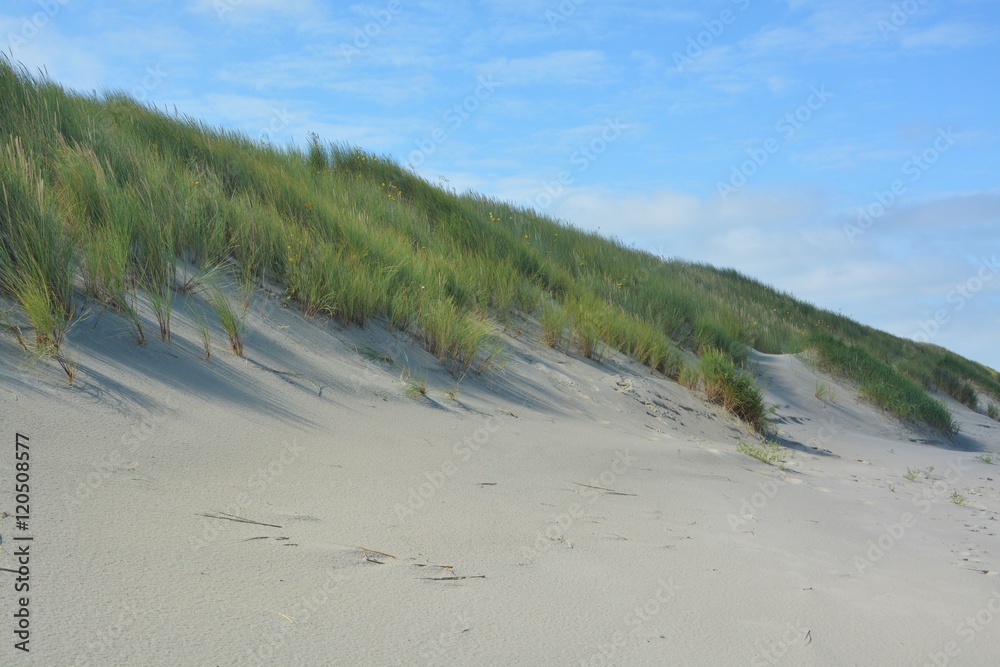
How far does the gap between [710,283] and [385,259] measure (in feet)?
39.6

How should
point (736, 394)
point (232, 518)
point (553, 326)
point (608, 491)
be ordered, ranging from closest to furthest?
point (232, 518) < point (608, 491) < point (736, 394) < point (553, 326)

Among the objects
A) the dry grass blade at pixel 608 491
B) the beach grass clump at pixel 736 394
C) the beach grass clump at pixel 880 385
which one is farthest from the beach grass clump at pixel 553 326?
the beach grass clump at pixel 880 385

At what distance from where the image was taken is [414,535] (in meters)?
2.50

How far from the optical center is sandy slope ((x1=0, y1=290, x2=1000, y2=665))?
6.01ft

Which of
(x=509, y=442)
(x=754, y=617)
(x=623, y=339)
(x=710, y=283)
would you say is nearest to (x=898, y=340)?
(x=710, y=283)

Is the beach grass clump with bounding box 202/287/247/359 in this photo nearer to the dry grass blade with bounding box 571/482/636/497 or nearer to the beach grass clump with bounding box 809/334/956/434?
the dry grass blade with bounding box 571/482/636/497

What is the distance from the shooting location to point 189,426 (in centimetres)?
318

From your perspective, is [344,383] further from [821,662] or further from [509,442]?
[821,662]

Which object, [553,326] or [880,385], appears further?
[880,385]

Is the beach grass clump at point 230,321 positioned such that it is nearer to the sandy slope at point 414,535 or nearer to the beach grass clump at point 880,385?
the sandy slope at point 414,535

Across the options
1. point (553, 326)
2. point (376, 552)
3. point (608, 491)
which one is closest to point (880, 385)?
point (553, 326)

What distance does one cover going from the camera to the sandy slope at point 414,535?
1.83 meters

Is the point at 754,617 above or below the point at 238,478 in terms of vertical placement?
above

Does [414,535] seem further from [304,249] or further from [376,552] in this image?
[304,249]
